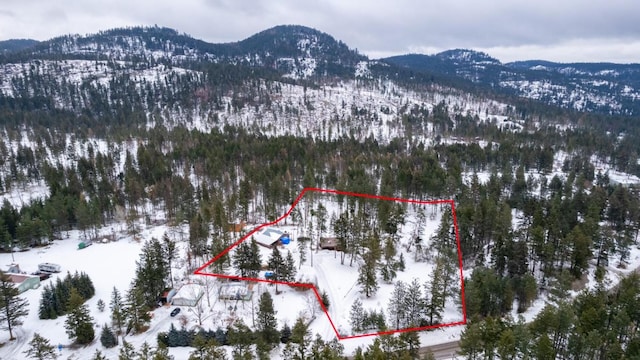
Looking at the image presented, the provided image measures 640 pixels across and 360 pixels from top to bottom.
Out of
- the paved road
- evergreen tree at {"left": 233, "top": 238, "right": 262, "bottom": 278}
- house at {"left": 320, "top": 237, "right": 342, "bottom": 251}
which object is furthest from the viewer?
house at {"left": 320, "top": 237, "right": 342, "bottom": 251}

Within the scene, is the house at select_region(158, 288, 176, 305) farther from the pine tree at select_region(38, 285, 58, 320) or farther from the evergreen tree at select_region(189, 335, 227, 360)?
the evergreen tree at select_region(189, 335, 227, 360)

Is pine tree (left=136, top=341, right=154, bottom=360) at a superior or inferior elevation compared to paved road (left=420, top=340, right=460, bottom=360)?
superior

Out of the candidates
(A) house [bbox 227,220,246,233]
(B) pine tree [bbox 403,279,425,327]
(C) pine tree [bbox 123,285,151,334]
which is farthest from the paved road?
(A) house [bbox 227,220,246,233]

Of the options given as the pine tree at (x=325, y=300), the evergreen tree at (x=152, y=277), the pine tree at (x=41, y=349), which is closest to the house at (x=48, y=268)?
the evergreen tree at (x=152, y=277)

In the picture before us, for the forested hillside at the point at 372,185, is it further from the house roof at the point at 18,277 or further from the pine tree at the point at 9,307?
the pine tree at the point at 9,307

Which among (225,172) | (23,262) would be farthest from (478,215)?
(23,262)

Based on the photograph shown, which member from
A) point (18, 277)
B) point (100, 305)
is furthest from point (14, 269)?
point (100, 305)
